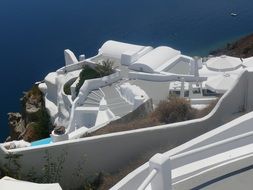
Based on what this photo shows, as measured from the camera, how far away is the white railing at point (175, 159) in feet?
24.2

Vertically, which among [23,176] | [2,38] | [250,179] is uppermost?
[250,179]

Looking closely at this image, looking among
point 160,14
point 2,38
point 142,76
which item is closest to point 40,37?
point 2,38

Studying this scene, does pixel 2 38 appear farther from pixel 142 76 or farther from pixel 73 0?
pixel 142 76

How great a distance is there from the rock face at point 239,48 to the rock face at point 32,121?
1994cm

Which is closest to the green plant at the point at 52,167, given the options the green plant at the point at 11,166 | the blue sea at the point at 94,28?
the green plant at the point at 11,166

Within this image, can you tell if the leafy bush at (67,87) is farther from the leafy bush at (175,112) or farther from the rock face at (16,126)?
the leafy bush at (175,112)

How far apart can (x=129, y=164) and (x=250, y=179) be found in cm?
493

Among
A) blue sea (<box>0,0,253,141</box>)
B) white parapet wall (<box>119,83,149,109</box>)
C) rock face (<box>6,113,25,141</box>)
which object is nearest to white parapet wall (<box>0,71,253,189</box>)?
white parapet wall (<box>119,83,149,109</box>)

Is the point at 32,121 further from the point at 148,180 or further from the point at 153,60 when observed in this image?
the point at 148,180

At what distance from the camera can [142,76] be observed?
22.5 m

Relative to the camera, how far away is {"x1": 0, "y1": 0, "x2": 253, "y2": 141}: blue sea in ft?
166

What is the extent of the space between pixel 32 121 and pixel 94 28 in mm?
34985

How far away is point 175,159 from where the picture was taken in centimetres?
810

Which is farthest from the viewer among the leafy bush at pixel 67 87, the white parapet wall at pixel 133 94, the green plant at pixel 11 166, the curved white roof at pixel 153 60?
the leafy bush at pixel 67 87
